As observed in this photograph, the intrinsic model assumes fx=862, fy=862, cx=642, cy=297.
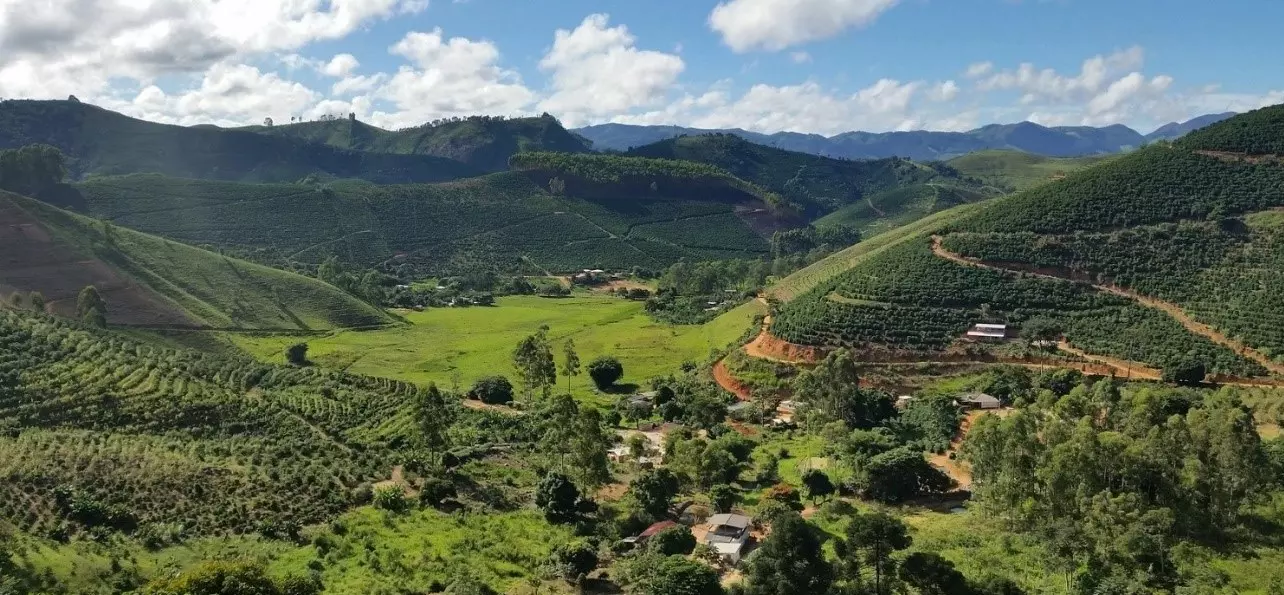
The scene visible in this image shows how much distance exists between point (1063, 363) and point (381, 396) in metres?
55.9

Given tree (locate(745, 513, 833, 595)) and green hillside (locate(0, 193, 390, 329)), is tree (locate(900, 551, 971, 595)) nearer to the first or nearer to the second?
tree (locate(745, 513, 833, 595))

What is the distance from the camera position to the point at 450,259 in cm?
17025

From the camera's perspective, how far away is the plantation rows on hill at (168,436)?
1672 inches

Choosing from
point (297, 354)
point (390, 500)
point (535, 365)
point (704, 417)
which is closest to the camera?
point (390, 500)

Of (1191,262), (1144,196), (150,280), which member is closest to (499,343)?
(150,280)

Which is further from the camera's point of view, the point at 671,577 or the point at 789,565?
the point at 671,577

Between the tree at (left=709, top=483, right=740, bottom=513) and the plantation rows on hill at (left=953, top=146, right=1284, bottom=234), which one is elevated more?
the plantation rows on hill at (left=953, top=146, right=1284, bottom=234)

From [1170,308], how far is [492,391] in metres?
59.9

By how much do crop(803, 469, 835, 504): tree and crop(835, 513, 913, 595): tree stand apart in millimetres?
13565

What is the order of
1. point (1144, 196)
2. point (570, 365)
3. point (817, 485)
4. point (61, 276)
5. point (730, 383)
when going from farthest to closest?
1. point (61, 276)
2. point (1144, 196)
3. point (570, 365)
4. point (730, 383)
5. point (817, 485)

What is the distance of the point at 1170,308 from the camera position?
75875 millimetres

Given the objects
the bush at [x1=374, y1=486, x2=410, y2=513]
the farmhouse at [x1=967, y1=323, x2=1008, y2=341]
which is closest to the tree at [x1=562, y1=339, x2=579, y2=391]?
the bush at [x1=374, y1=486, x2=410, y2=513]

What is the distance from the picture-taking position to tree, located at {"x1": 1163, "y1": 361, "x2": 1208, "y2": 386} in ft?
213

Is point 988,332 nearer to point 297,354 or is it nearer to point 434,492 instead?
point 434,492
